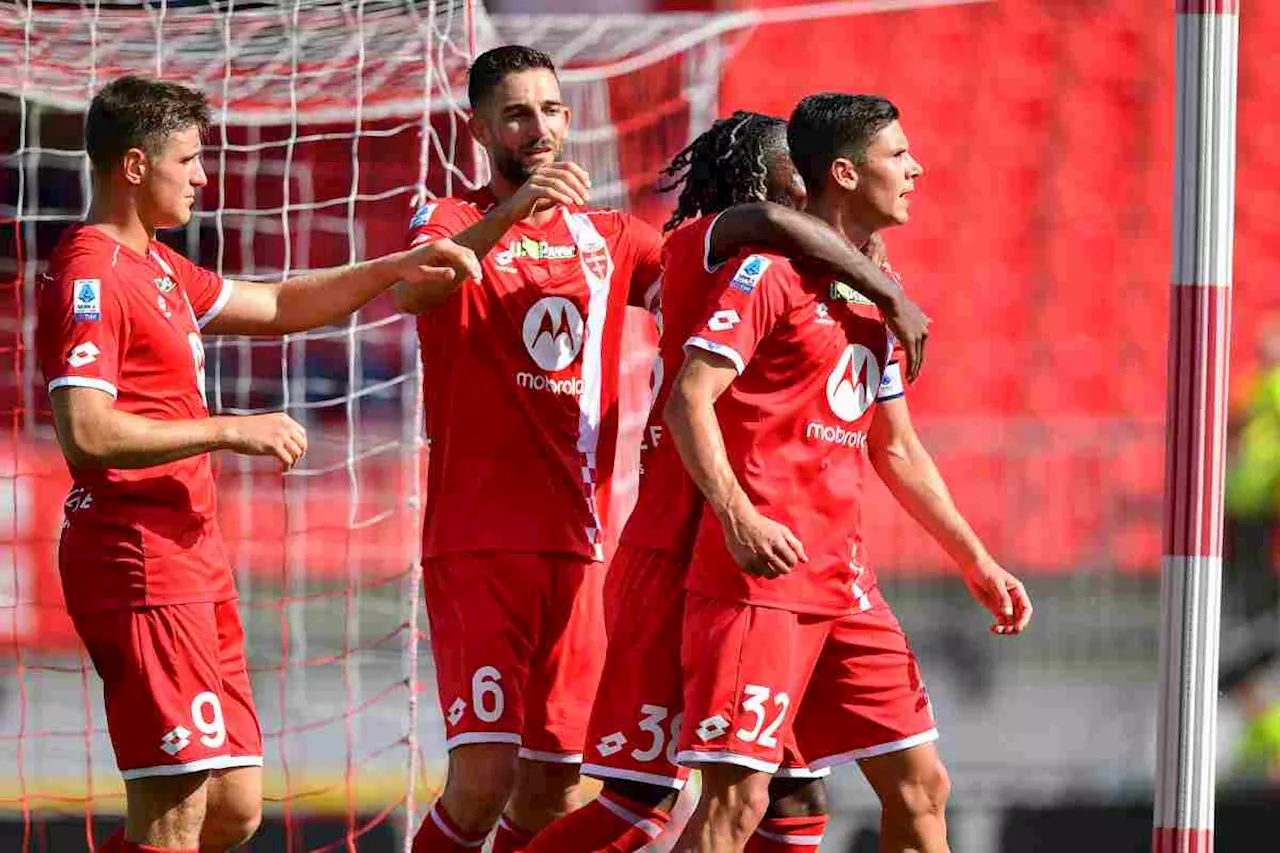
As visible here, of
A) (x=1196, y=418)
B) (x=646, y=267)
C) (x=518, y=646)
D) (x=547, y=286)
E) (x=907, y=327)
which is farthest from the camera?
(x=646, y=267)

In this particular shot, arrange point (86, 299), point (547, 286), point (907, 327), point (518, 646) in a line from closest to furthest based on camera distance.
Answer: point (86, 299), point (907, 327), point (518, 646), point (547, 286)

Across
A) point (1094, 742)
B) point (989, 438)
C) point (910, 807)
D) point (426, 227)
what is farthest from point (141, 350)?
point (989, 438)

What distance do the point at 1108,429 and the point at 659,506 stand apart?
17.4 feet

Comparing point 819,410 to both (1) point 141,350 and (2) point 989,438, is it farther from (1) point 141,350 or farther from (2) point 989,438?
(2) point 989,438

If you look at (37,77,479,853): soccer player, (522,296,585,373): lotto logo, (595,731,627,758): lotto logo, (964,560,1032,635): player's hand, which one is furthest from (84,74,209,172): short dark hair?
(964,560,1032,635): player's hand

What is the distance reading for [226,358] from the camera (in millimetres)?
10672

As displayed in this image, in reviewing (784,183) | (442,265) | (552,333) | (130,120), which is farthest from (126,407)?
(784,183)

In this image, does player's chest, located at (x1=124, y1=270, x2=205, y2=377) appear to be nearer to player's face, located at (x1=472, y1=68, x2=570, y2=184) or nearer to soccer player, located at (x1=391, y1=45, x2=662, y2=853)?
soccer player, located at (x1=391, y1=45, x2=662, y2=853)

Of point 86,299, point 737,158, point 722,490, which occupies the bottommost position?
point 722,490

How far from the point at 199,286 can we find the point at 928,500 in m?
1.66

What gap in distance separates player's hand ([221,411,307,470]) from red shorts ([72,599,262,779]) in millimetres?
397

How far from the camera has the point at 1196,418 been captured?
3.57 metres

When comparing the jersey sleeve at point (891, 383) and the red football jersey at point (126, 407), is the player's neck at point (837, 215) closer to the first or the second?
the jersey sleeve at point (891, 383)

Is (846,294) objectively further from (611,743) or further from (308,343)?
(308,343)
